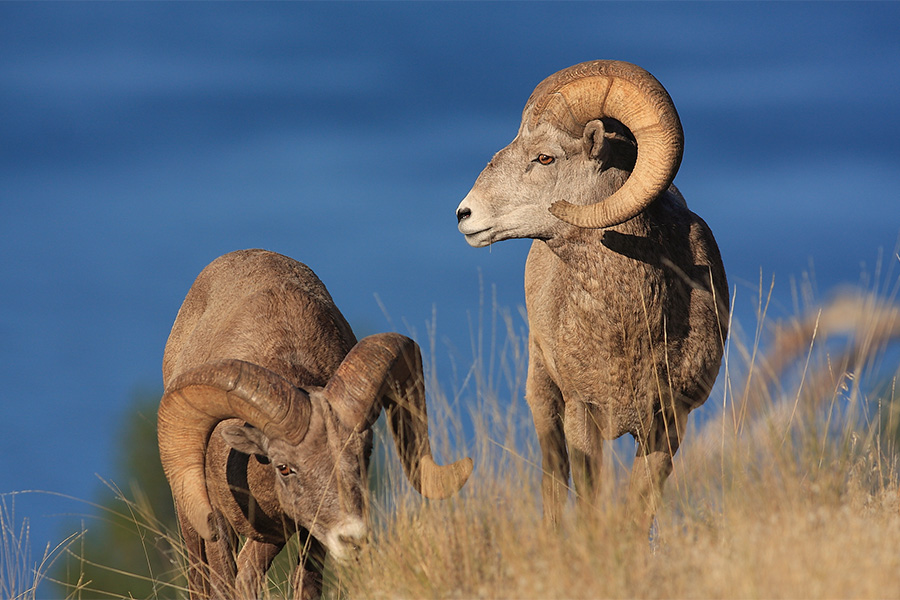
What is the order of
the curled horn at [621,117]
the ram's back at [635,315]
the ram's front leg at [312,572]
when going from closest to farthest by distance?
the curled horn at [621,117]
the ram's back at [635,315]
the ram's front leg at [312,572]

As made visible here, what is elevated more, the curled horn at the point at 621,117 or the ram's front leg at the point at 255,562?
the curled horn at the point at 621,117

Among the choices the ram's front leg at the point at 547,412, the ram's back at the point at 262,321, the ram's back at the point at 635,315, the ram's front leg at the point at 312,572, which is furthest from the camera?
the ram's front leg at the point at 547,412

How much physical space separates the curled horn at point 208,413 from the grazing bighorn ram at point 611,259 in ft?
5.98

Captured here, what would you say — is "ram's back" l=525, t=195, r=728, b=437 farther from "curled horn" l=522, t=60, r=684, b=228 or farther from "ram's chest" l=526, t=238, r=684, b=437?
"curled horn" l=522, t=60, r=684, b=228

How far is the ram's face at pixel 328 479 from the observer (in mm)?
6707

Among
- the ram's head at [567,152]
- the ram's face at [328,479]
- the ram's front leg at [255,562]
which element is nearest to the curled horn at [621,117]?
the ram's head at [567,152]

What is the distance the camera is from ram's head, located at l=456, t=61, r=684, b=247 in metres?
7.38

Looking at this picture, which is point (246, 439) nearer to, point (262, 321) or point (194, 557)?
point (262, 321)

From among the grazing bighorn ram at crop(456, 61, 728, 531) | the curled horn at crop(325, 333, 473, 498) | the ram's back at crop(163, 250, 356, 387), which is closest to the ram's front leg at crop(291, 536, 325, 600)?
the curled horn at crop(325, 333, 473, 498)

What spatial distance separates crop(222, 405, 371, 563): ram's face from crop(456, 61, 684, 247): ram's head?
1.83 metres

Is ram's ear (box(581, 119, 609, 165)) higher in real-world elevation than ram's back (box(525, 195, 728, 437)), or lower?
higher

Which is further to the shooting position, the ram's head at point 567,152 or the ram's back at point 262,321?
the ram's back at point 262,321

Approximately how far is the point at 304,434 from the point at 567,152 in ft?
9.37

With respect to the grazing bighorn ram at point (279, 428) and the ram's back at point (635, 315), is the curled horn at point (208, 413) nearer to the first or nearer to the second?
the grazing bighorn ram at point (279, 428)
